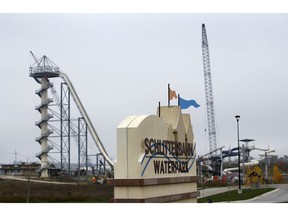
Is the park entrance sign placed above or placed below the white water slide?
below

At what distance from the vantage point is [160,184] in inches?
703

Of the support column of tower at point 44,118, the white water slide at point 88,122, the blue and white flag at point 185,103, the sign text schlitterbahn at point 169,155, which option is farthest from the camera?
the support column of tower at point 44,118

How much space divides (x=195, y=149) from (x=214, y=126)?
291ft

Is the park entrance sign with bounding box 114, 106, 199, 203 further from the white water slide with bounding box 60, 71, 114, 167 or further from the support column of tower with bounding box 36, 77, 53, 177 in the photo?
the support column of tower with bounding box 36, 77, 53, 177

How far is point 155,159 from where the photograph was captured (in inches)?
695

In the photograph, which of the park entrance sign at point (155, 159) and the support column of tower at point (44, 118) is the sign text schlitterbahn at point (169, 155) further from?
the support column of tower at point (44, 118)

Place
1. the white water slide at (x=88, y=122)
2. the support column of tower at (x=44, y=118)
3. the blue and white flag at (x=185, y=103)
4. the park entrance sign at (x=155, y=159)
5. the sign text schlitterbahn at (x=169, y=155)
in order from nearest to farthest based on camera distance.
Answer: the park entrance sign at (x=155, y=159)
the sign text schlitterbahn at (x=169, y=155)
the blue and white flag at (x=185, y=103)
the white water slide at (x=88, y=122)
the support column of tower at (x=44, y=118)

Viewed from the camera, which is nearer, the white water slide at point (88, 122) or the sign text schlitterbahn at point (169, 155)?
the sign text schlitterbahn at point (169, 155)

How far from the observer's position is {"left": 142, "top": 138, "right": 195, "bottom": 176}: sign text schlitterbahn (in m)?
17.3

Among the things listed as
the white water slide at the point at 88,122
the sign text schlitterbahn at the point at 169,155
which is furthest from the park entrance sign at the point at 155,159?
the white water slide at the point at 88,122

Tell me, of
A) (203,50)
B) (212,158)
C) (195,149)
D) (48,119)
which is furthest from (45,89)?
(195,149)

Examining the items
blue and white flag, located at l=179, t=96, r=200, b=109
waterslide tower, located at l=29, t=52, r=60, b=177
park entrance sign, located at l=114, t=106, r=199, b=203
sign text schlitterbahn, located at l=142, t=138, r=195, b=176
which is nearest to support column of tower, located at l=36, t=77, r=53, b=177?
waterslide tower, located at l=29, t=52, r=60, b=177

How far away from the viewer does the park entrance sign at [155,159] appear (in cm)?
1638

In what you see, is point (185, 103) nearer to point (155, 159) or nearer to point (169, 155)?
point (169, 155)
